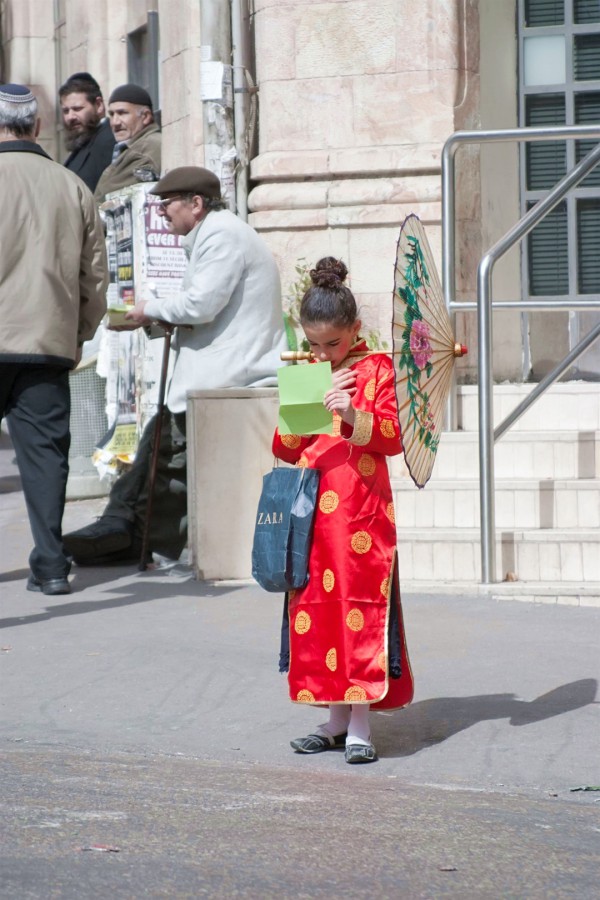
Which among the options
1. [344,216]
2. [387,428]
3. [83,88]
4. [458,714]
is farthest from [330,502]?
[83,88]

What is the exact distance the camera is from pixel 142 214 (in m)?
9.31

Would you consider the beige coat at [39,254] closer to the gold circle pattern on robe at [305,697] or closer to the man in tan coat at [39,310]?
the man in tan coat at [39,310]

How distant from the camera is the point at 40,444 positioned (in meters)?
7.47

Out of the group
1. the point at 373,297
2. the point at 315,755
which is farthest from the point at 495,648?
the point at 373,297

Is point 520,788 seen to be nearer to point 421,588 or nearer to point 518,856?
point 518,856

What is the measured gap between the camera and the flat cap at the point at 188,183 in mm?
7684

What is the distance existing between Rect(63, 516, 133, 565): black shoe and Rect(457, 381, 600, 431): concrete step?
5.93 feet

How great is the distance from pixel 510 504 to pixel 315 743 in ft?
9.29

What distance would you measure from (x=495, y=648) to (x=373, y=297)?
3.12 meters

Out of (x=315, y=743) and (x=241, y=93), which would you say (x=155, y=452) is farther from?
(x=315, y=743)

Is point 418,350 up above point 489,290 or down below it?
below

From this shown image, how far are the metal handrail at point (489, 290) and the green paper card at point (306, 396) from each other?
95.7 inches

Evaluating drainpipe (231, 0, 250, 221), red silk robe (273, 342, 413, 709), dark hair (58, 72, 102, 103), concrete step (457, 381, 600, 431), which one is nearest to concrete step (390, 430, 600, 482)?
concrete step (457, 381, 600, 431)

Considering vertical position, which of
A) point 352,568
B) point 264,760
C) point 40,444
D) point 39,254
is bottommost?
point 264,760
